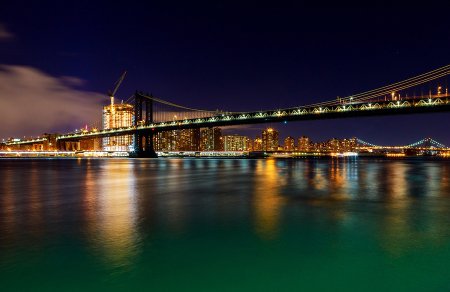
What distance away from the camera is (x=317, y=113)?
5712 centimetres

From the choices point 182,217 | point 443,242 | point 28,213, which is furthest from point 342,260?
point 28,213

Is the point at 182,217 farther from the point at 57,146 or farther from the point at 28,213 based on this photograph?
the point at 57,146

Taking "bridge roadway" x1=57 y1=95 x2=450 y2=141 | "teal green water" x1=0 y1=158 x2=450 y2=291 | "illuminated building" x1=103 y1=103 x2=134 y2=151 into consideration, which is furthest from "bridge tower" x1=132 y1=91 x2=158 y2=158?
"teal green water" x1=0 y1=158 x2=450 y2=291

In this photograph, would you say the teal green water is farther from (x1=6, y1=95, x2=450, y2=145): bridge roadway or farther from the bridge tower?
the bridge tower

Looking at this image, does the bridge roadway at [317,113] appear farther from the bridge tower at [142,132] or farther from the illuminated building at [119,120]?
the illuminated building at [119,120]

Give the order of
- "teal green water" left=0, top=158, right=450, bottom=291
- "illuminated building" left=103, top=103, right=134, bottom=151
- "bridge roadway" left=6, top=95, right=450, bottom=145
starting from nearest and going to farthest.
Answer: "teal green water" left=0, top=158, right=450, bottom=291 → "bridge roadway" left=6, top=95, right=450, bottom=145 → "illuminated building" left=103, top=103, right=134, bottom=151

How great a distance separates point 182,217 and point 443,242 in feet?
20.4

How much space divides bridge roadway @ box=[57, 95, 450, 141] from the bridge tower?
→ 7.54ft

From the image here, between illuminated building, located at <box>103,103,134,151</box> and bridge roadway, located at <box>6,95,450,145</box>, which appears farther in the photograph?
illuminated building, located at <box>103,103,134,151</box>

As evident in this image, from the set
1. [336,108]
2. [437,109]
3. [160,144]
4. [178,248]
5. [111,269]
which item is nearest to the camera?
[111,269]

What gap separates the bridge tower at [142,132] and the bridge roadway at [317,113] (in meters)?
2.30

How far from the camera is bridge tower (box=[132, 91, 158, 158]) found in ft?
250

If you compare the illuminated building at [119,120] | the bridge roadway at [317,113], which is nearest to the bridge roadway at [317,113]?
the bridge roadway at [317,113]

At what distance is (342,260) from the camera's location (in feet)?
19.8
